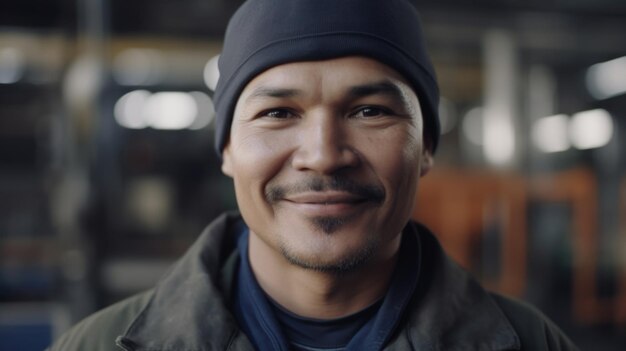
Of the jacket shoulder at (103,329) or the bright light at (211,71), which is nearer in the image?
the jacket shoulder at (103,329)

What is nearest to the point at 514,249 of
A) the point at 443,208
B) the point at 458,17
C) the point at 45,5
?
the point at 443,208

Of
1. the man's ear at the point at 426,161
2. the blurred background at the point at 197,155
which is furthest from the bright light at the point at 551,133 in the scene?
the man's ear at the point at 426,161

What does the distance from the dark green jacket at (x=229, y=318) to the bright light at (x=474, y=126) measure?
12.0ft

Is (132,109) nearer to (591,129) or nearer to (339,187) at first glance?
(339,187)

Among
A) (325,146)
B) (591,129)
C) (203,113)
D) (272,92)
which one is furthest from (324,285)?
(591,129)

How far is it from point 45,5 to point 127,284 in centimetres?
183

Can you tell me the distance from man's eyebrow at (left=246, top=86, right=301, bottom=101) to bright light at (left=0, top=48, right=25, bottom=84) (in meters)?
3.67

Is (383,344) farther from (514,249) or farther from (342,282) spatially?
(514,249)

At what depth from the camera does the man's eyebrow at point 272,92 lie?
1.20m

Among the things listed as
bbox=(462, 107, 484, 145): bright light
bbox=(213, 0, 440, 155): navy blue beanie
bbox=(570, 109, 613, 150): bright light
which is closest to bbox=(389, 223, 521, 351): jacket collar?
bbox=(213, 0, 440, 155): navy blue beanie

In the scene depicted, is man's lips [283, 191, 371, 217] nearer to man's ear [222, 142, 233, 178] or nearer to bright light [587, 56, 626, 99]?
man's ear [222, 142, 233, 178]

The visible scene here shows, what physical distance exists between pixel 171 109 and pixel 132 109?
18.1 inches

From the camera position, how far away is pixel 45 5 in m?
4.08

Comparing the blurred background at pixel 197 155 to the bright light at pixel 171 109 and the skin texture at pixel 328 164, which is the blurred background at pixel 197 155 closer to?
the bright light at pixel 171 109
